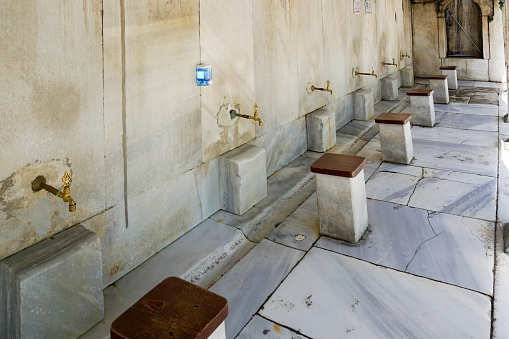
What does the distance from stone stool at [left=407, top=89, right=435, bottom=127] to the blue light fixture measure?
5.42 m

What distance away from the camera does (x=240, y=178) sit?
4.07 meters

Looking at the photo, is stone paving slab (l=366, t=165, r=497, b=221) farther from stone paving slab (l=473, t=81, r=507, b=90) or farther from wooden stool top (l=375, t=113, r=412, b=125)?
stone paving slab (l=473, t=81, r=507, b=90)

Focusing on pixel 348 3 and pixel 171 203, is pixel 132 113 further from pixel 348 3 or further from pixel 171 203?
pixel 348 3

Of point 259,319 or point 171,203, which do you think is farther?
point 171,203

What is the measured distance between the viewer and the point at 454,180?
5090 millimetres

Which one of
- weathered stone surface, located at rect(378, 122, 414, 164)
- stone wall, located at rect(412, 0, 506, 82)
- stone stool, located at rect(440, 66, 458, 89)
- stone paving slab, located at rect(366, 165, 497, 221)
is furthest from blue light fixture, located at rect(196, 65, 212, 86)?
stone wall, located at rect(412, 0, 506, 82)

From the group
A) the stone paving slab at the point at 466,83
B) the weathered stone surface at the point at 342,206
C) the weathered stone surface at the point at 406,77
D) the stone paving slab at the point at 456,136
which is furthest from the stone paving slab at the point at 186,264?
the stone paving slab at the point at 466,83

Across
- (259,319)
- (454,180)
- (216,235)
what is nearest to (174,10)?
(216,235)

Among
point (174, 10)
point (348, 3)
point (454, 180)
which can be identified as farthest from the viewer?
point (348, 3)

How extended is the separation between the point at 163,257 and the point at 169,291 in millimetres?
1462

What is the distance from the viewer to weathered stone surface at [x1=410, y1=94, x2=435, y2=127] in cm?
762

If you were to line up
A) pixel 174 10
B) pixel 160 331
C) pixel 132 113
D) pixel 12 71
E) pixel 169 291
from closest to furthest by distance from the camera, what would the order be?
1. pixel 160 331
2. pixel 169 291
3. pixel 12 71
4. pixel 132 113
5. pixel 174 10

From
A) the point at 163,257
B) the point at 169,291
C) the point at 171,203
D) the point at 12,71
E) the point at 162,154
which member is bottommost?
the point at 163,257

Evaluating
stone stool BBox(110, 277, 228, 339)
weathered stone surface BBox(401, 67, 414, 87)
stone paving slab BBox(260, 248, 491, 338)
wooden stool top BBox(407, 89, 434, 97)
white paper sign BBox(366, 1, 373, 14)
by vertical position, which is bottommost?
stone paving slab BBox(260, 248, 491, 338)
